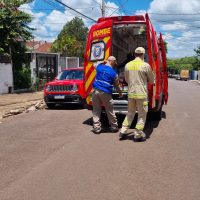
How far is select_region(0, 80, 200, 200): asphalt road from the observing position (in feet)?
15.9

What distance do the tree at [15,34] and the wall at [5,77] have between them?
61cm

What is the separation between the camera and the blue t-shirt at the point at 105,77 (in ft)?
28.9

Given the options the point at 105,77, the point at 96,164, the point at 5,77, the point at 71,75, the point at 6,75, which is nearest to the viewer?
the point at 96,164

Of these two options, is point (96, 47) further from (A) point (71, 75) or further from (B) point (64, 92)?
(A) point (71, 75)

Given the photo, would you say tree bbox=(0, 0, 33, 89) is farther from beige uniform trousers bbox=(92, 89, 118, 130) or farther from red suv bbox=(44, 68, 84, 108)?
beige uniform trousers bbox=(92, 89, 118, 130)

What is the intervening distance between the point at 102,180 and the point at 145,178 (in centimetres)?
61

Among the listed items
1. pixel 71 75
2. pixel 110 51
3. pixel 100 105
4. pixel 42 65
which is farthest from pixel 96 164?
pixel 42 65

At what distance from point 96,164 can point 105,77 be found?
3.09 meters

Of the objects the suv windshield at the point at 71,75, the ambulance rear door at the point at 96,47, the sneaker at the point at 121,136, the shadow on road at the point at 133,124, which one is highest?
the ambulance rear door at the point at 96,47

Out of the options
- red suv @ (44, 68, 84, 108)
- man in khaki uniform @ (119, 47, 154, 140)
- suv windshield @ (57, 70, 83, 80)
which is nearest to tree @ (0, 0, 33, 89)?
suv windshield @ (57, 70, 83, 80)

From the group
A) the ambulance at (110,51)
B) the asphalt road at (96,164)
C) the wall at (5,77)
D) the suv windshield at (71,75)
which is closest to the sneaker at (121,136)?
the asphalt road at (96,164)

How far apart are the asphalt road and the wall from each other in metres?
10.7

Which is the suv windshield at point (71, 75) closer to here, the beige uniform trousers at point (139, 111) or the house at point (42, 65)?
the beige uniform trousers at point (139, 111)

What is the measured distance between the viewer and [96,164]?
6160mm
